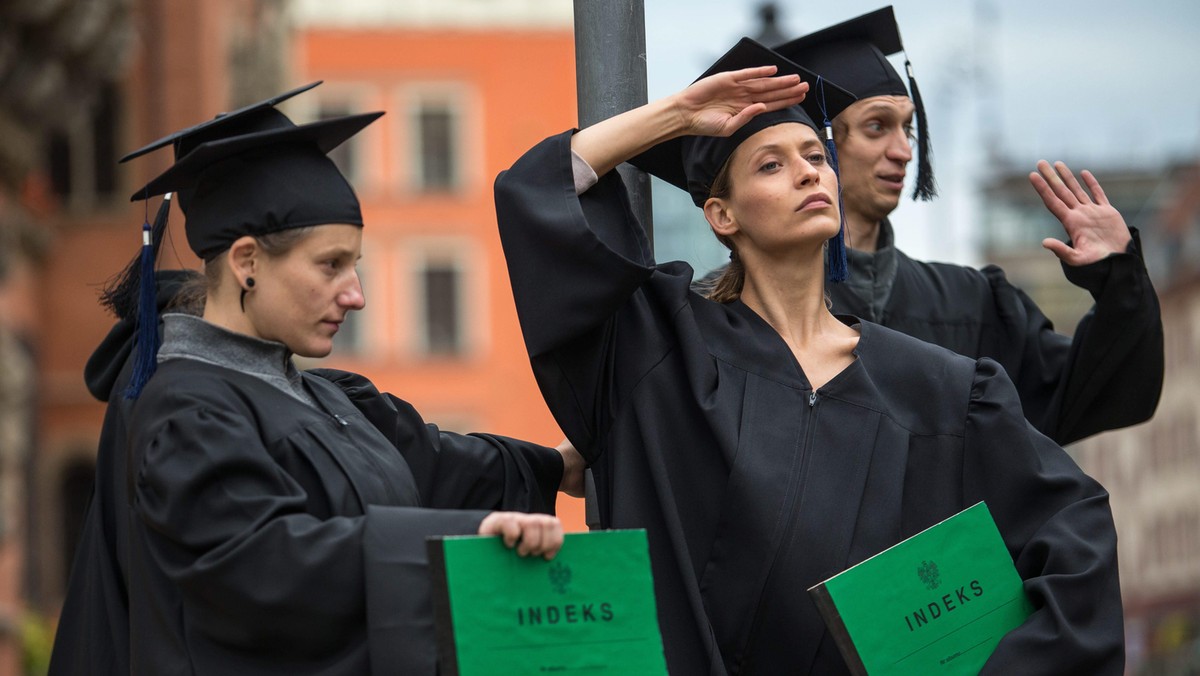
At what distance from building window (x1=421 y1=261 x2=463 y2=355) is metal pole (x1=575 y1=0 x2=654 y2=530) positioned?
137 feet

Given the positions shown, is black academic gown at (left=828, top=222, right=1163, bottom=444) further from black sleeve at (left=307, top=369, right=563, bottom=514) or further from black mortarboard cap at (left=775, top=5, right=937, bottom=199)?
black sleeve at (left=307, top=369, right=563, bottom=514)

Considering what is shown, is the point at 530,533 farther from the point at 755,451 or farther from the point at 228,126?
the point at 228,126

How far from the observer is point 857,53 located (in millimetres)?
5551

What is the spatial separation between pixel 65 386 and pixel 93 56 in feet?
22.0

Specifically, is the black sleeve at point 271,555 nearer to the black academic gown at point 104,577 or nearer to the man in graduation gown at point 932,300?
the black academic gown at point 104,577

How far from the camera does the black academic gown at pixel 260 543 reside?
3.90 meters

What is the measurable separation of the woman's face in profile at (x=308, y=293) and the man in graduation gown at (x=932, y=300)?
1622 millimetres

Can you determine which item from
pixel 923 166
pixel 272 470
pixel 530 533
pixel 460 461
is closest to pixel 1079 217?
pixel 923 166

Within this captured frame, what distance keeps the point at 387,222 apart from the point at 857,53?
41.9 m

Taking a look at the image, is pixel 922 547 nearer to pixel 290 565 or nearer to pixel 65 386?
pixel 290 565

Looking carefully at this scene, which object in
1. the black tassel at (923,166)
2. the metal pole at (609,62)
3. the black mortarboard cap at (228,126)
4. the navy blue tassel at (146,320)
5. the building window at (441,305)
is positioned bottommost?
the building window at (441,305)

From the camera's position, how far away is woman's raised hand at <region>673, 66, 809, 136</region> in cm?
446

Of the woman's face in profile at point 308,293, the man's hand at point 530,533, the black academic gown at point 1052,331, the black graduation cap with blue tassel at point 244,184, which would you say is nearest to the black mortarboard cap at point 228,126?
the black graduation cap with blue tassel at point 244,184

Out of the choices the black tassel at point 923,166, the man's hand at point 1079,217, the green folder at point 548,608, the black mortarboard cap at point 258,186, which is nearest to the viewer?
the green folder at point 548,608
